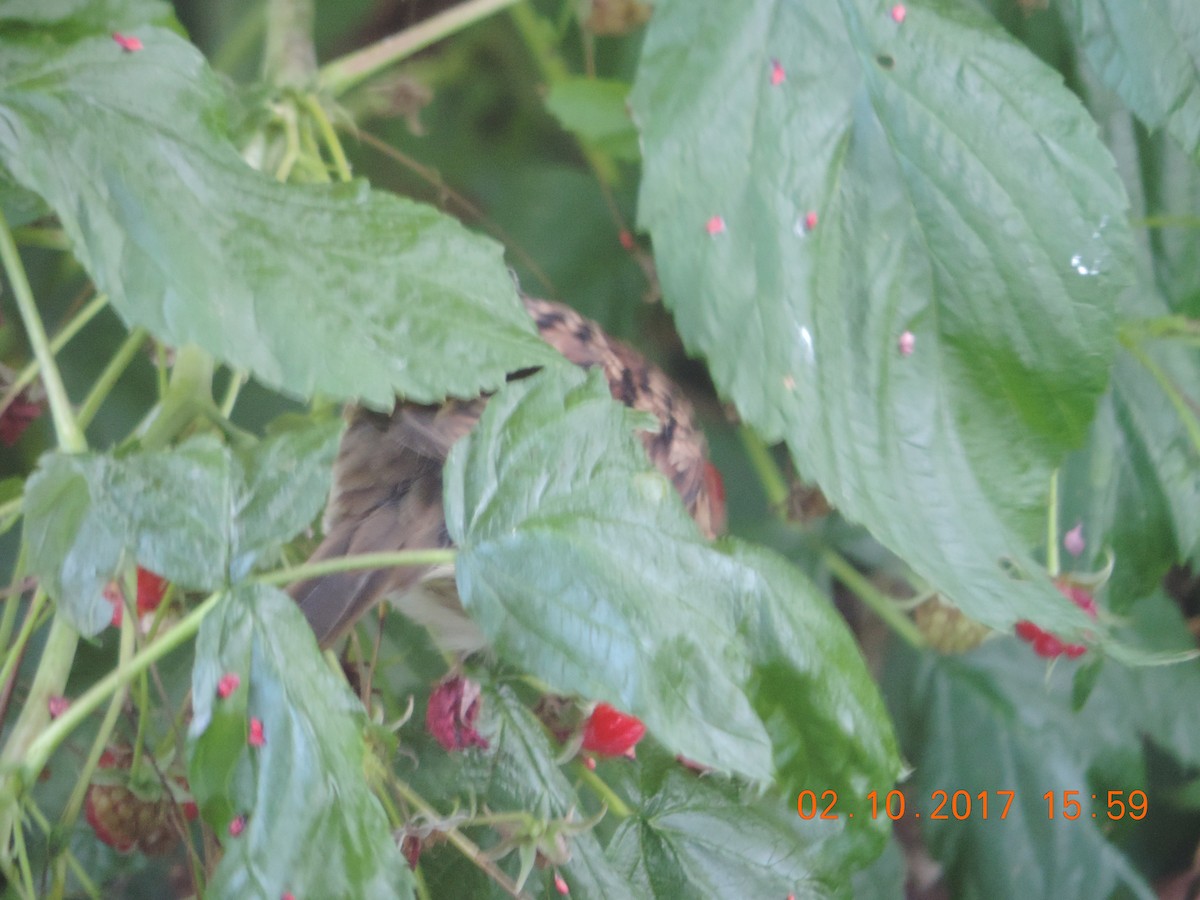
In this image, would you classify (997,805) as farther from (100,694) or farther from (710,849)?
(100,694)

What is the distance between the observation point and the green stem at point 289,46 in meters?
0.54

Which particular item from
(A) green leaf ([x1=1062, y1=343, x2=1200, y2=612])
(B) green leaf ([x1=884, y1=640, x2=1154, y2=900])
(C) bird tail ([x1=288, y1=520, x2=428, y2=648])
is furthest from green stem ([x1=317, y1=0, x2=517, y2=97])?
(B) green leaf ([x1=884, y1=640, x2=1154, y2=900])

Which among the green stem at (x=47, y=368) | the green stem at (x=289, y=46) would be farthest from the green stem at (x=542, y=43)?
the green stem at (x=47, y=368)

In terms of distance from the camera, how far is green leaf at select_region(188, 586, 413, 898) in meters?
0.29

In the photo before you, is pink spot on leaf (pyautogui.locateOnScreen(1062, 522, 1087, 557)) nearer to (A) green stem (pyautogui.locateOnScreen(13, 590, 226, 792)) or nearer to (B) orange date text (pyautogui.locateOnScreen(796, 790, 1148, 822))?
(B) orange date text (pyautogui.locateOnScreen(796, 790, 1148, 822))

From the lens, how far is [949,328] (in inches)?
19.4

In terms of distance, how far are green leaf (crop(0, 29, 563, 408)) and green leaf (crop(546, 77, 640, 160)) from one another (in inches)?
10.7

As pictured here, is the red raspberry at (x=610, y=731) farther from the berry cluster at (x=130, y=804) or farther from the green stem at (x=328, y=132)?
the green stem at (x=328, y=132)

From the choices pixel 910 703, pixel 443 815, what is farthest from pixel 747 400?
pixel 910 703

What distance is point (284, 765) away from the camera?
0.29 metres

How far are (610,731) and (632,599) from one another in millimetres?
180

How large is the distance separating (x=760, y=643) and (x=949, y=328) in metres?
0.24

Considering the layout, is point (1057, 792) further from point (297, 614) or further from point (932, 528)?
point (297, 614)
